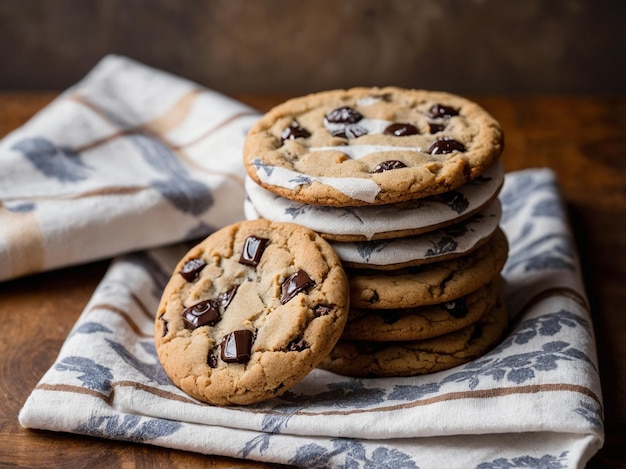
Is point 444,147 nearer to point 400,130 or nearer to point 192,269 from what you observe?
point 400,130

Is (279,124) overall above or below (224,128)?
above

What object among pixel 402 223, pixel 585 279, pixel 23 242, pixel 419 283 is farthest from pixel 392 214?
pixel 23 242

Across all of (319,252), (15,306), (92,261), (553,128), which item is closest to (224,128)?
(92,261)

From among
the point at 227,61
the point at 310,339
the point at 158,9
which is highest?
the point at 310,339

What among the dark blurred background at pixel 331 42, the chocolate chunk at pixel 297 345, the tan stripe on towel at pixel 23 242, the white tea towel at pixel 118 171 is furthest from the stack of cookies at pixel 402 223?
the dark blurred background at pixel 331 42

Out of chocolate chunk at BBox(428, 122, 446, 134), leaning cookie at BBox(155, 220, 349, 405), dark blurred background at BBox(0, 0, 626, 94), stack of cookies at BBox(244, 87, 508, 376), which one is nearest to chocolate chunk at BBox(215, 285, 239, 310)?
leaning cookie at BBox(155, 220, 349, 405)

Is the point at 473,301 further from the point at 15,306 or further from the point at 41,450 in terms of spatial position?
the point at 15,306

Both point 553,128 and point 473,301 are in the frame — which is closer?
point 473,301
